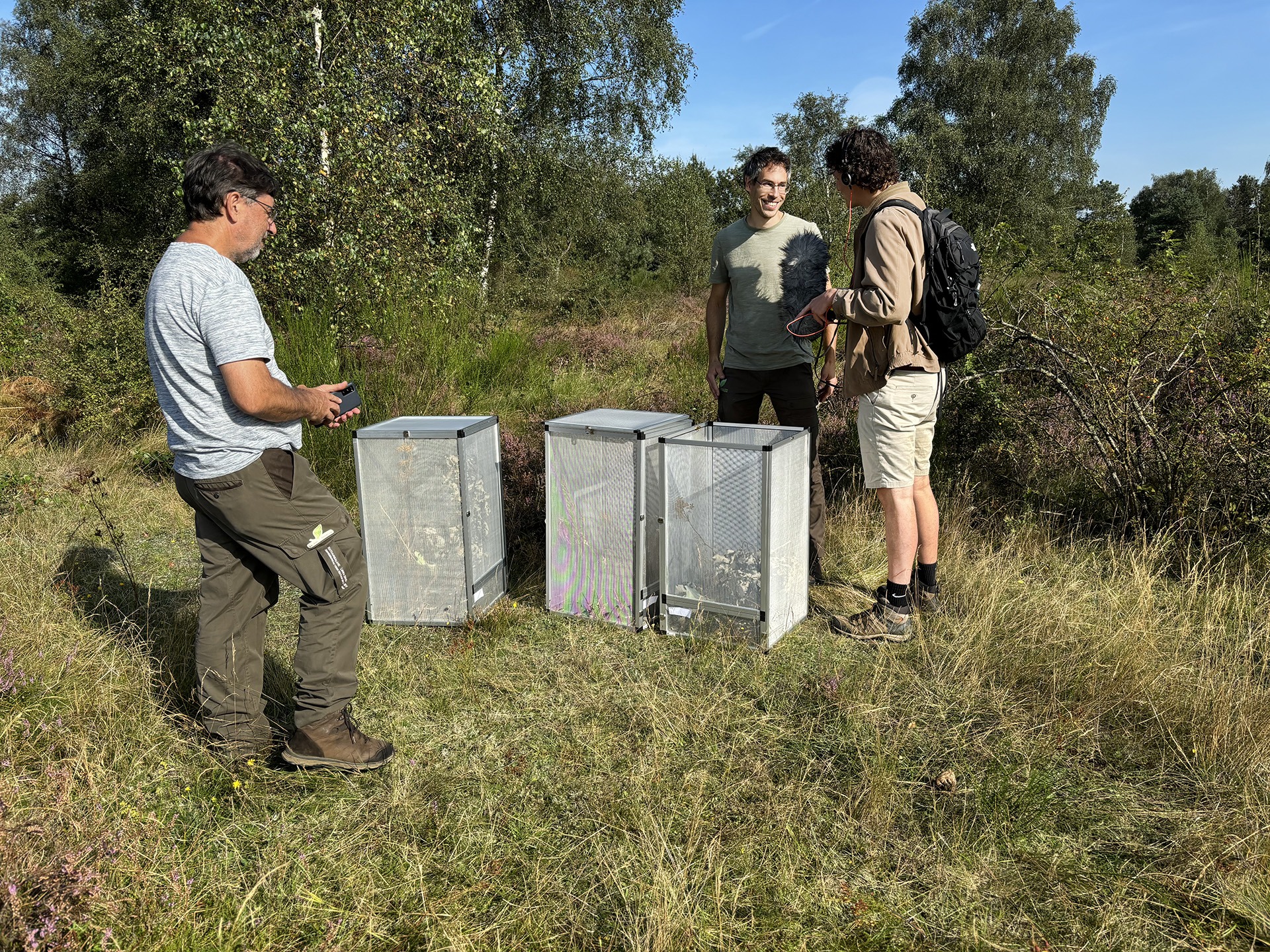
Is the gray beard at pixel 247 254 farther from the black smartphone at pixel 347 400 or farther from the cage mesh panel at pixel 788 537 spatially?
the cage mesh panel at pixel 788 537

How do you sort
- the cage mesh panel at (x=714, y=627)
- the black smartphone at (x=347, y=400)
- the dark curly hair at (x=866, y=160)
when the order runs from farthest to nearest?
the cage mesh panel at (x=714, y=627) < the dark curly hair at (x=866, y=160) < the black smartphone at (x=347, y=400)

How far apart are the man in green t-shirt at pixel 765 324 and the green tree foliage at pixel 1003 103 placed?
27.0 m

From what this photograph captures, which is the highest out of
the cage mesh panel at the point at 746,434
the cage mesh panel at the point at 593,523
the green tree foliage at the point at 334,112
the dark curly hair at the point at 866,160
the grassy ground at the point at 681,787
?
the green tree foliage at the point at 334,112

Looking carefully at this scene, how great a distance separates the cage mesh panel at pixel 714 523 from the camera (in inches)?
132

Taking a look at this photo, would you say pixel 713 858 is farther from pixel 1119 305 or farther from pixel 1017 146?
pixel 1017 146

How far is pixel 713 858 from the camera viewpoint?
2203 mm

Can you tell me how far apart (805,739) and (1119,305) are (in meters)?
3.21

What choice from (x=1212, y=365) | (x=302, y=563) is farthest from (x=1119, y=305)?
(x=302, y=563)

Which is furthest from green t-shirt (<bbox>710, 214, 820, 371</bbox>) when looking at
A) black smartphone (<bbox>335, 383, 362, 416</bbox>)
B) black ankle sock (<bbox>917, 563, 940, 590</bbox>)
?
black smartphone (<bbox>335, 383, 362, 416</bbox>)

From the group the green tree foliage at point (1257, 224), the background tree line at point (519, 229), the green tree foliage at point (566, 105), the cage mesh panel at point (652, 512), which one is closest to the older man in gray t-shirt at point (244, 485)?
the cage mesh panel at point (652, 512)

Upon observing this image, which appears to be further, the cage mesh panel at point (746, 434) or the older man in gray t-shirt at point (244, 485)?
the cage mesh panel at point (746, 434)

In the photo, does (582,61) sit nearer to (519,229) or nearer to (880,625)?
(519,229)

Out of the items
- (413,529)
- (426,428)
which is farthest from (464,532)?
(426,428)

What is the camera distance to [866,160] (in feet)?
10.8
